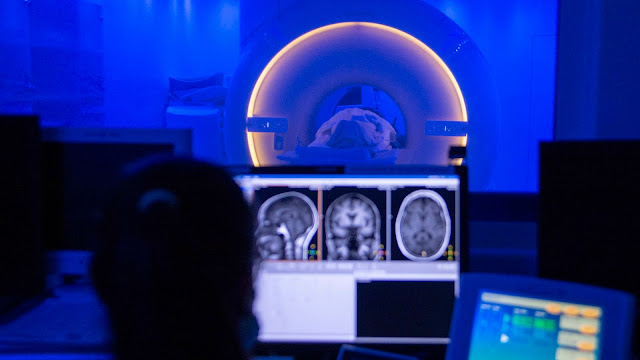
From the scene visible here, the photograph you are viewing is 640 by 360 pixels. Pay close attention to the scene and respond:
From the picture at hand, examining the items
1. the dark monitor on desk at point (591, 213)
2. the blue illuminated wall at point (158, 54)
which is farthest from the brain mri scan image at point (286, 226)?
the blue illuminated wall at point (158, 54)

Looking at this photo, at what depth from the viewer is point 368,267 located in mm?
1086

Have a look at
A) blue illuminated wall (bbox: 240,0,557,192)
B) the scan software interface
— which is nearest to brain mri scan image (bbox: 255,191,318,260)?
the scan software interface

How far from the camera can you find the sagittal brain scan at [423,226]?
3.57 ft

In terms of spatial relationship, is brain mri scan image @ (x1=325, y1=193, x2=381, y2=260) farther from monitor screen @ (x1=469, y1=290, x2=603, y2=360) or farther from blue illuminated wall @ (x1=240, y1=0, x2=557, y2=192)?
blue illuminated wall @ (x1=240, y1=0, x2=557, y2=192)

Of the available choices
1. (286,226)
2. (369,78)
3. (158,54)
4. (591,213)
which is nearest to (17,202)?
(286,226)

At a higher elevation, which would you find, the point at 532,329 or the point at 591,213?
the point at 591,213

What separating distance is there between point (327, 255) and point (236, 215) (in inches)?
24.6

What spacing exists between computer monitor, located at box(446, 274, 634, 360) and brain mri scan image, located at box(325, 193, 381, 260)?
0.20 metres

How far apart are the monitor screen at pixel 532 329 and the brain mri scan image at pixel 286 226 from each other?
352mm

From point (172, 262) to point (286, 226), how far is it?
64cm

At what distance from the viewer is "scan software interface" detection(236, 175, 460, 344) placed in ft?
3.55

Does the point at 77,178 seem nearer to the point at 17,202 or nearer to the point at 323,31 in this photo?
the point at 17,202

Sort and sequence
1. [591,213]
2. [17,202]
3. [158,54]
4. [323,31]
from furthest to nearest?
[158,54] < [323,31] < [17,202] < [591,213]

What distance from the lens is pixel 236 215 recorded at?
1.58 feet
